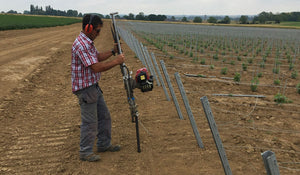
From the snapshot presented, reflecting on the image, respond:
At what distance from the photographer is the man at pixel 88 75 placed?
10.5ft

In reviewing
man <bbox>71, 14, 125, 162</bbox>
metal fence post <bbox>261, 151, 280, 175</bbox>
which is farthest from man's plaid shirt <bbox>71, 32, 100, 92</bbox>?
metal fence post <bbox>261, 151, 280, 175</bbox>

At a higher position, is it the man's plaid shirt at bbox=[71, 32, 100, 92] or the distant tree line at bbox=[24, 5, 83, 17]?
the distant tree line at bbox=[24, 5, 83, 17]

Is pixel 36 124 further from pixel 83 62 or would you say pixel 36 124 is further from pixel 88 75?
pixel 83 62

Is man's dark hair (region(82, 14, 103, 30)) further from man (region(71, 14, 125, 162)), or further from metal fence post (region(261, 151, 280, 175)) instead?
metal fence post (region(261, 151, 280, 175))

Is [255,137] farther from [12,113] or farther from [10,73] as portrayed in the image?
[10,73]

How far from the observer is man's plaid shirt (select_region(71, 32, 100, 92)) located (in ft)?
10.3

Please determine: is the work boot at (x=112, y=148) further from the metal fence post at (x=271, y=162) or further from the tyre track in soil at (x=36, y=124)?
the metal fence post at (x=271, y=162)

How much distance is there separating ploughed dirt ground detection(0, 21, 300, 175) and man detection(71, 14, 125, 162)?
47 cm

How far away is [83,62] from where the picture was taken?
10.3ft

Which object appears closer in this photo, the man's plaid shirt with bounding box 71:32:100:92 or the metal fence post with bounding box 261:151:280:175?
the metal fence post with bounding box 261:151:280:175

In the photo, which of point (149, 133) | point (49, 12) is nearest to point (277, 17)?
point (149, 133)

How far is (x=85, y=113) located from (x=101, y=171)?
85cm

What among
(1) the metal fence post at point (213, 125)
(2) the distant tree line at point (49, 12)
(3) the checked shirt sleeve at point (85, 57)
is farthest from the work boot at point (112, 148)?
(2) the distant tree line at point (49, 12)

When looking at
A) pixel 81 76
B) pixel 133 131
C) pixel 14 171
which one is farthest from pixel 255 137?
pixel 14 171
